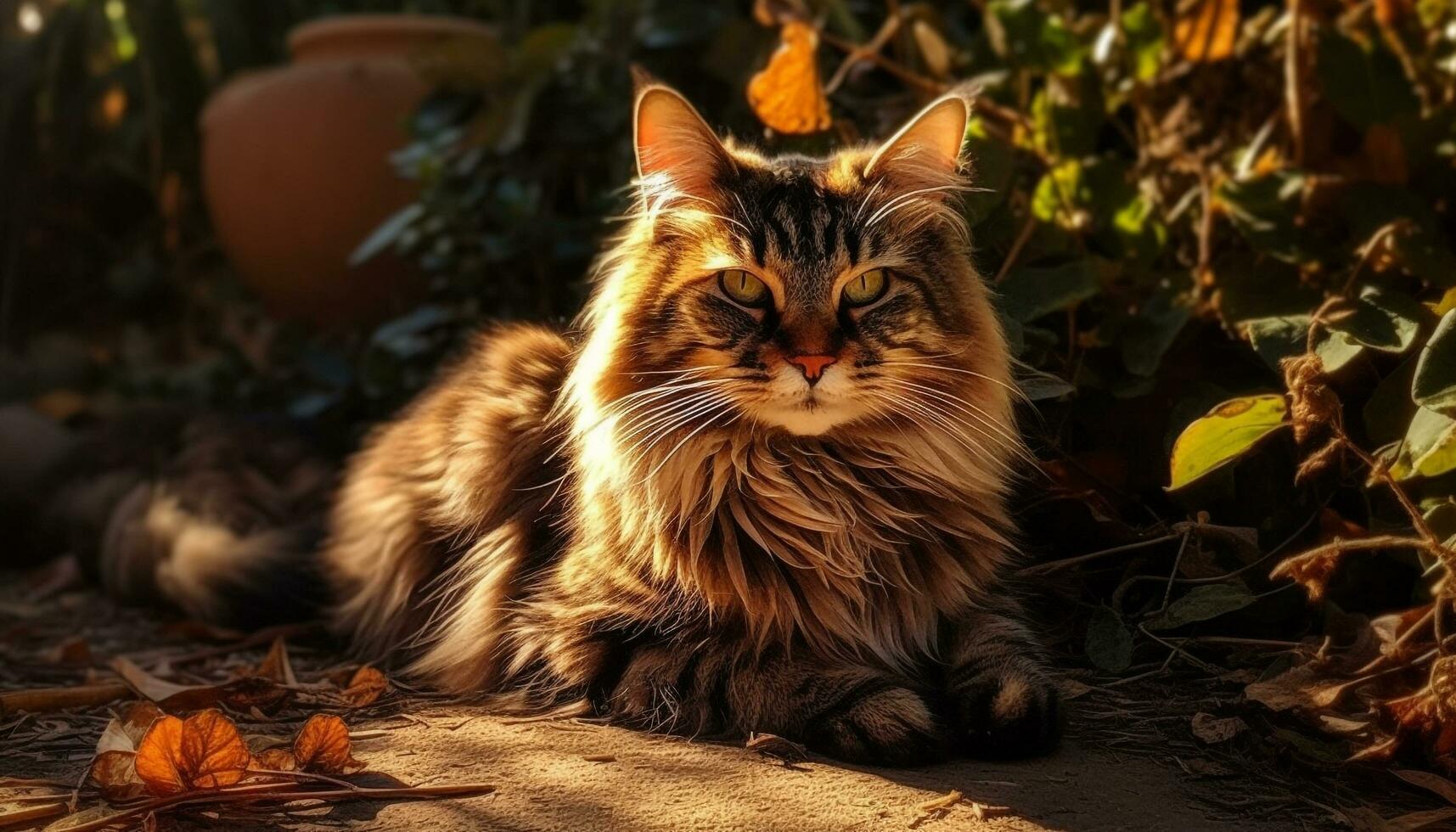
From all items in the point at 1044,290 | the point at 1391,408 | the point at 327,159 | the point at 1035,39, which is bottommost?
the point at 1391,408

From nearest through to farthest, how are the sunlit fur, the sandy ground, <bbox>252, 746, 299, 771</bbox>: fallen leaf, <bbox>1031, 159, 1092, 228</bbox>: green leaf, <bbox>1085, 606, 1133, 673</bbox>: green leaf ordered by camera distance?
1. the sandy ground
2. <bbox>252, 746, 299, 771</bbox>: fallen leaf
3. the sunlit fur
4. <bbox>1085, 606, 1133, 673</bbox>: green leaf
5. <bbox>1031, 159, 1092, 228</bbox>: green leaf

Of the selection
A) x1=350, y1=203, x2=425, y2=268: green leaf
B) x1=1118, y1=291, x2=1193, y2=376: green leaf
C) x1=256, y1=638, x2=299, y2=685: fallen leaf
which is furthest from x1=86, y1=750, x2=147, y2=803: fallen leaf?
x1=350, y1=203, x2=425, y2=268: green leaf

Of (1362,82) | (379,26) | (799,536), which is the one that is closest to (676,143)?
(799,536)

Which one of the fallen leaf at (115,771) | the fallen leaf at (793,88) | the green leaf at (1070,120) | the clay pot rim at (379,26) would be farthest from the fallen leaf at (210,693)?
the clay pot rim at (379,26)

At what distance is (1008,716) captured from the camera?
1.91 m

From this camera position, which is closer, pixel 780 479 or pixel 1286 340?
pixel 780 479

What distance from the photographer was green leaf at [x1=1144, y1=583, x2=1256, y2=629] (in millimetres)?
2217

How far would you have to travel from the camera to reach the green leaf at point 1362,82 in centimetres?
293

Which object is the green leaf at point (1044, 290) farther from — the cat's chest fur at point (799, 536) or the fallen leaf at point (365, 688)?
the fallen leaf at point (365, 688)

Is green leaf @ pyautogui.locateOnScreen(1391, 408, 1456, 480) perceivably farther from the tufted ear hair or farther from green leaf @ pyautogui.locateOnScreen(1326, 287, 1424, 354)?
the tufted ear hair

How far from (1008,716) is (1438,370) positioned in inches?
35.8

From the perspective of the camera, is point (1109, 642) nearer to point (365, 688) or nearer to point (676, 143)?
point (676, 143)

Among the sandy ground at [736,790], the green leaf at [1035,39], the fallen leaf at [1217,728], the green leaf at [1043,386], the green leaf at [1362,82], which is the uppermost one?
the green leaf at [1035,39]

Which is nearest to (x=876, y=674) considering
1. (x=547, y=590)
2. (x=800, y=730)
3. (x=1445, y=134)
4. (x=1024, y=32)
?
(x=800, y=730)
